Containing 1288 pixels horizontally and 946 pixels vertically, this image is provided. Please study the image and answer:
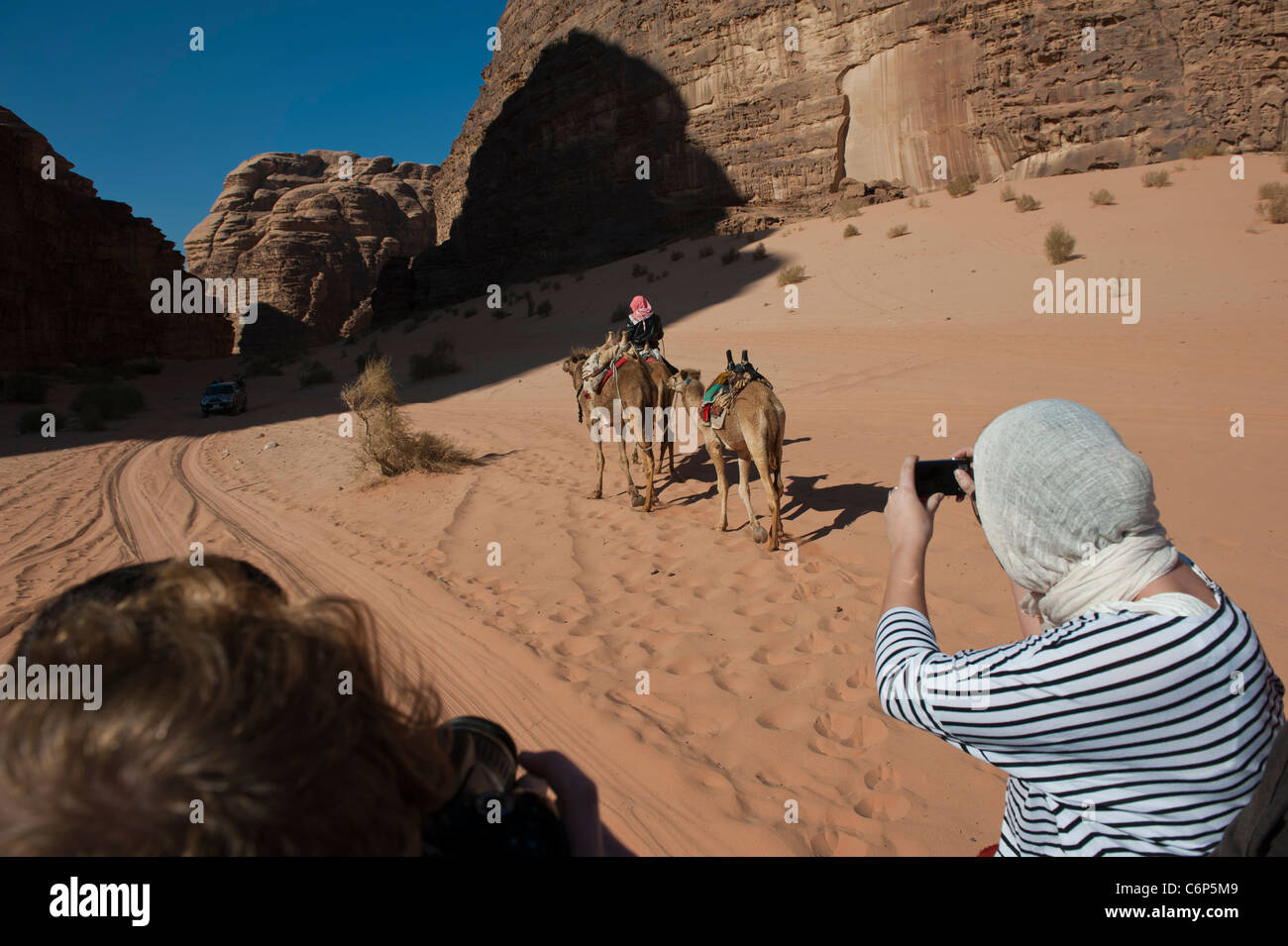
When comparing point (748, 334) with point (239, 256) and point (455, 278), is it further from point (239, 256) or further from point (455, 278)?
point (239, 256)

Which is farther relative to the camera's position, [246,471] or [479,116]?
[479,116]

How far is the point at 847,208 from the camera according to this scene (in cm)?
3175

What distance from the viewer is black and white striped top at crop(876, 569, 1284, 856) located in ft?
4.23

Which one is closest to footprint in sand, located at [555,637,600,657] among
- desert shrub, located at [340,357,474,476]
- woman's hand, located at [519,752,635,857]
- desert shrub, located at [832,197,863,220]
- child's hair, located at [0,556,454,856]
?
woman's hand, located at [519,752,635,857]

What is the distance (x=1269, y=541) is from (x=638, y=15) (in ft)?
159

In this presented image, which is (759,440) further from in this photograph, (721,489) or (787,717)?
(787,717)

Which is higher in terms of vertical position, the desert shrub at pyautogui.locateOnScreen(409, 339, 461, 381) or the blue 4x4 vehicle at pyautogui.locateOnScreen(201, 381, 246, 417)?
the desert shrub at pyautogui.locateOnScreen(409, 339, 461, 381)

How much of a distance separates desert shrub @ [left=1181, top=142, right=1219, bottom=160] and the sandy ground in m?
4.26

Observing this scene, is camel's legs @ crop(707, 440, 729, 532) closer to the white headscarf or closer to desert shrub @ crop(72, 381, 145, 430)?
the white headscarf

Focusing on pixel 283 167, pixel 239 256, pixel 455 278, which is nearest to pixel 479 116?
pixel 455 278

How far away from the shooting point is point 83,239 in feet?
148

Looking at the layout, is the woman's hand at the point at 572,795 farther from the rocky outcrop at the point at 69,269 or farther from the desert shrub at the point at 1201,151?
the rocky outcrop at the point at 69,269

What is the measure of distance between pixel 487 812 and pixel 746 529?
6341 mm
